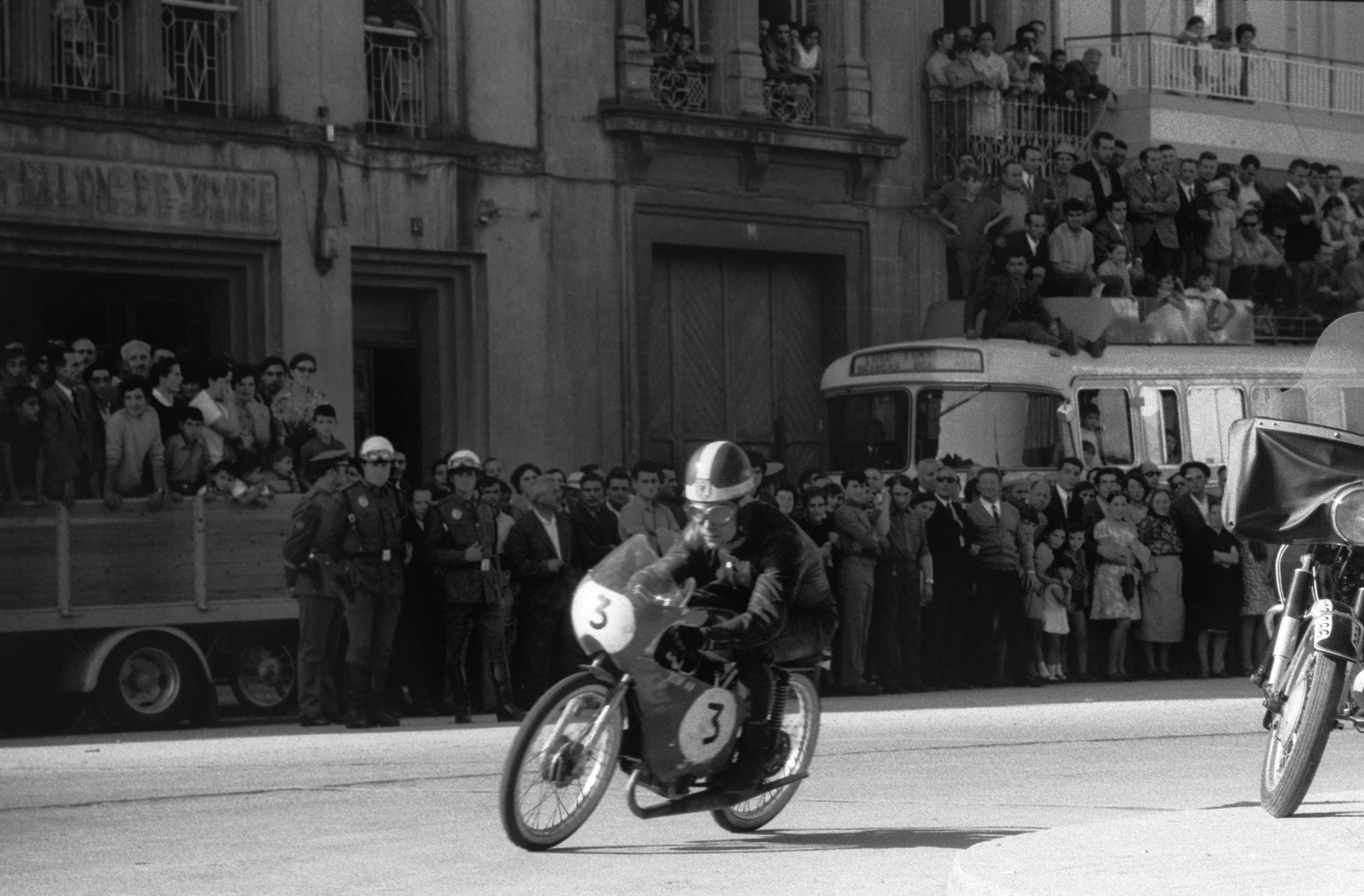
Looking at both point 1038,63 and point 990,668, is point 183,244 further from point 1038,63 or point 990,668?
point 1038,63

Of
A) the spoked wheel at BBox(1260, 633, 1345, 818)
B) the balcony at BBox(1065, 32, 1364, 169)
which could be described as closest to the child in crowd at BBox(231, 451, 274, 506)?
the spoked wheel at BBox(1260, 633, 1345, 818)

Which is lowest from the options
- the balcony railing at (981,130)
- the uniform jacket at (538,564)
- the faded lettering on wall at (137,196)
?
the uniform jacket at (538,564)

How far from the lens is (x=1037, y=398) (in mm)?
25906

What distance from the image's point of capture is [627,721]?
10.5 meters

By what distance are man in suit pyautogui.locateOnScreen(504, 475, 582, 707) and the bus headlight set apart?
9.05 m

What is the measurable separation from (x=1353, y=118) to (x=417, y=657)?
66.8ft

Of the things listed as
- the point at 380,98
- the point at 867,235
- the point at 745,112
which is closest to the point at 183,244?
the point at 380,98

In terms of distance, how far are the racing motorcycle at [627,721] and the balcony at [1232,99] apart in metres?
22.0

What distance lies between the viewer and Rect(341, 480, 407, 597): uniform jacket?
58.1 ft

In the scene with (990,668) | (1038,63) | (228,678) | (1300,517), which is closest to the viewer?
(1300,517)

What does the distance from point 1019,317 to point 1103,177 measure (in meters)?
3.26

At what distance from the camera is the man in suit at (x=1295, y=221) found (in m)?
30.8

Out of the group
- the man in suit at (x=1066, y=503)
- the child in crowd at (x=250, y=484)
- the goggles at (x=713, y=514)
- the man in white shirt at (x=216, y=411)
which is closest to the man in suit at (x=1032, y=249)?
the man in suit at (x=1066, y=503)

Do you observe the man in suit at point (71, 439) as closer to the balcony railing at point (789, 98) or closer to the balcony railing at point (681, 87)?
the balcony railing at point (681, 87)
